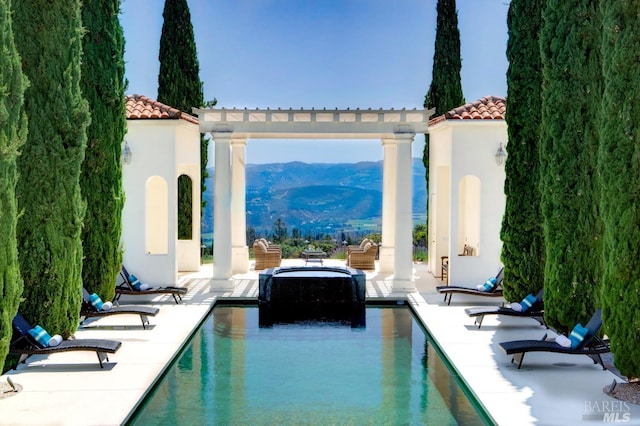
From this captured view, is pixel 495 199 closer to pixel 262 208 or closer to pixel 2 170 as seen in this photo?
pixel 2 170

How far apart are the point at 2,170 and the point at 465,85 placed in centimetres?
1976

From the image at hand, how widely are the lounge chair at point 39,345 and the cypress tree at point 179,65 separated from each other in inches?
551

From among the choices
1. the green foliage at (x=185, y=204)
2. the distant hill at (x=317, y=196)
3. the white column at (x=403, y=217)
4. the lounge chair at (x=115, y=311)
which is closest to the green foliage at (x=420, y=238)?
the green foliage at (x=185, y=204)

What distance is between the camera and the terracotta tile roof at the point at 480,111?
60.4ft

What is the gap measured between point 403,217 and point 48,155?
9.91m

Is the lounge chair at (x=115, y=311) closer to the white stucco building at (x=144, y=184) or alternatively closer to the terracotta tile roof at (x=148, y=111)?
the white stucco building at (x=144, y=184)

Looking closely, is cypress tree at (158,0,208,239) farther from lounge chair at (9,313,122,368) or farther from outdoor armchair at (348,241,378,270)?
lounge chair at (9,313,122,368)

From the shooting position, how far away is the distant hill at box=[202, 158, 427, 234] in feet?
139

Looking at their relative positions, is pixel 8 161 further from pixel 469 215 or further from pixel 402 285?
pixel 469 215

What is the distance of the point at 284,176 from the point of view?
46.3 meters

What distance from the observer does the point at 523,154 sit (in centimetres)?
1552

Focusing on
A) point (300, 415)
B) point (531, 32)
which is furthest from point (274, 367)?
point (531, 32)

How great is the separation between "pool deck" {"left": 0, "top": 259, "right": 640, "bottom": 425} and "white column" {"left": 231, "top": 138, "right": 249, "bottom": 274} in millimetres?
6531

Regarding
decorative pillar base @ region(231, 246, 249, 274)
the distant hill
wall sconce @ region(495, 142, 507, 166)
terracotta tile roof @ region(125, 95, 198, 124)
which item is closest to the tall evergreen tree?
wall sconce @ region(495, 142, 507, 166)
